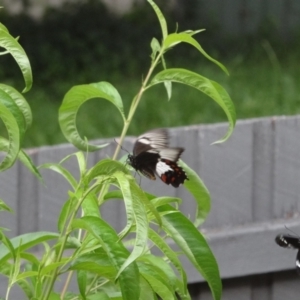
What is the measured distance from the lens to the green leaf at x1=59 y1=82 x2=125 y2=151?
119 cm

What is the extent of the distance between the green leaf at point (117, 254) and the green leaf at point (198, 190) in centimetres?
26

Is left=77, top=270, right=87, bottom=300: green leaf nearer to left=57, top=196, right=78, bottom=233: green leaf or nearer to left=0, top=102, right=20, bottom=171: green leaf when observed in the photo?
left=57, top=196, right=78, bottom=233: green leaf

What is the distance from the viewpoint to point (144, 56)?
7.00 metres

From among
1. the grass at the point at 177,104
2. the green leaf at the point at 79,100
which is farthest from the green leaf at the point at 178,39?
the grass at the point at 177,104

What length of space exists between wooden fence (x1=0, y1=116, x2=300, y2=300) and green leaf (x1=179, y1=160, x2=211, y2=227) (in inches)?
37.7

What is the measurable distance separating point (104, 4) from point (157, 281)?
6.66 meters

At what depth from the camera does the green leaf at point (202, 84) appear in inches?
45.2

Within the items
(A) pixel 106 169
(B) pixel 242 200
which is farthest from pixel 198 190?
(B) pixel 242 200

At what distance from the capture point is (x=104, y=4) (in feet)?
24.9

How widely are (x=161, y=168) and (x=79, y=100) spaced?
163mm

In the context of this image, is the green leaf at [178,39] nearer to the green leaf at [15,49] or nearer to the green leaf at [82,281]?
the green leaf at [15,49]

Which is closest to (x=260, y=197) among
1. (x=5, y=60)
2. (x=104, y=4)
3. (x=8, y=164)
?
(x=8, y=164)

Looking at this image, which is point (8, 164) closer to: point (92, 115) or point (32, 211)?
point (32, 211)

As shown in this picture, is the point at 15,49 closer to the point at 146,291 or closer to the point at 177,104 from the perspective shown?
the point at 146,291
